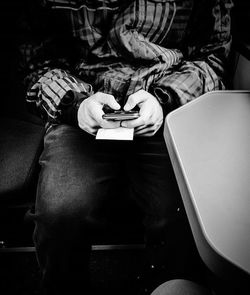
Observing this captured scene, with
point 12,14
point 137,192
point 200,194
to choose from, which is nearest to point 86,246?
point 137,192

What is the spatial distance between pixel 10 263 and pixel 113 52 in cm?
99

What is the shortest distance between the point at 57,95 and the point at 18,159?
0.83 ft

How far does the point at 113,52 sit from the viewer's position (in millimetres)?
1014

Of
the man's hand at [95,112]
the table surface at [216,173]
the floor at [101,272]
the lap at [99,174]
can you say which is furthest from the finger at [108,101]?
the floor at [101,272]

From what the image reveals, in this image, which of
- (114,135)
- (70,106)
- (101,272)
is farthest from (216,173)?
(101,272)

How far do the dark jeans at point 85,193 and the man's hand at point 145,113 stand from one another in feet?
0.34

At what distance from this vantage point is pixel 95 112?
78 cm

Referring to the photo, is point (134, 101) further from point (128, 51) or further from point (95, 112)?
point (128, 51)

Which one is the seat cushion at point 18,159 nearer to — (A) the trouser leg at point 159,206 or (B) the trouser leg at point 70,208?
(B) the trouser leg at point 70,208

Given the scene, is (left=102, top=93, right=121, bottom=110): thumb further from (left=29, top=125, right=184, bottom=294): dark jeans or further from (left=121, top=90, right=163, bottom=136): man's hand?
(left=29, top=125, right=184, bottom=294): dark jeans

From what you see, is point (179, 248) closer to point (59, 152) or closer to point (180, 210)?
point (180, 210)

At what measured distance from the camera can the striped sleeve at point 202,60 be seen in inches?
34.4

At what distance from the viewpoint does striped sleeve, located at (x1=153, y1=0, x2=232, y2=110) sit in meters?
0.87

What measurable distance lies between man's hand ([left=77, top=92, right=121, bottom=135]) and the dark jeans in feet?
0.30
